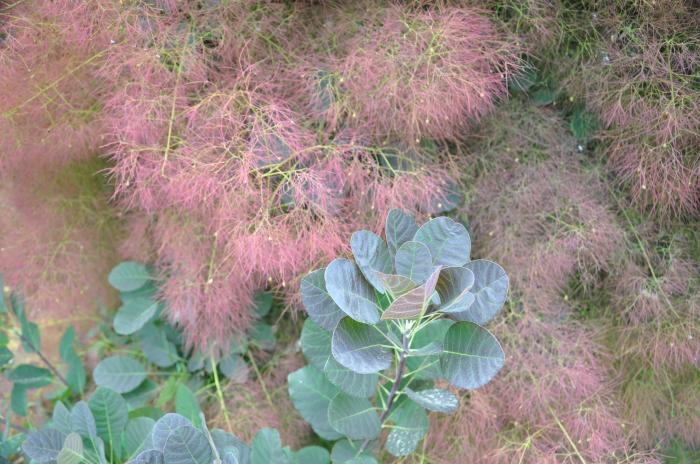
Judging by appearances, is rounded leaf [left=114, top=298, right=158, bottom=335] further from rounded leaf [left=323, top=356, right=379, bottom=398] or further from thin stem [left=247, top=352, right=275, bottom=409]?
rounded leaf [left=323, top=356, right=379, bottom=398]

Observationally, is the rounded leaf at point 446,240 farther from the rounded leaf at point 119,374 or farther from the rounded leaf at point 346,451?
the rounded leaf at point 119,374

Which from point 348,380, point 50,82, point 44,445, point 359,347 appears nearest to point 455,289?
point 359,347

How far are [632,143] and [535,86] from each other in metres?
0.26

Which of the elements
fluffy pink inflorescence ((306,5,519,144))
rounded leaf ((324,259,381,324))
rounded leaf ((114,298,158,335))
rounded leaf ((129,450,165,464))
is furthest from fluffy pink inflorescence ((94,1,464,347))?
rounded leaf ((129,450,165,464))

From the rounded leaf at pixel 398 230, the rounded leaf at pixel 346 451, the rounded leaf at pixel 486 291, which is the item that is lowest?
the rounded leaf at pixel 346 451

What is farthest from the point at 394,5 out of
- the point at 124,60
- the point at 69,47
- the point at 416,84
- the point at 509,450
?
the point at 509,450

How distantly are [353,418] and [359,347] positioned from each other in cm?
24

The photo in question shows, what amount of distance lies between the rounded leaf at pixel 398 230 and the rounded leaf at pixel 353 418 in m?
0.33

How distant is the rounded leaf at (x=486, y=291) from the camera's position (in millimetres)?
925

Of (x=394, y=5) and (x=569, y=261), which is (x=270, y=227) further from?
(x=569, y=261)

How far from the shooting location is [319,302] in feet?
3.18

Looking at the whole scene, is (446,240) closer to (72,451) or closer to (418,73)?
(418,73)

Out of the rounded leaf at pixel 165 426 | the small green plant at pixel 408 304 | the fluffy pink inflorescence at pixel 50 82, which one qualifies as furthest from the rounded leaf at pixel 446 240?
the fluffy pink inflorescence at pixel 50 82

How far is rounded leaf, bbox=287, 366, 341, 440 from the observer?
3.99 feet
